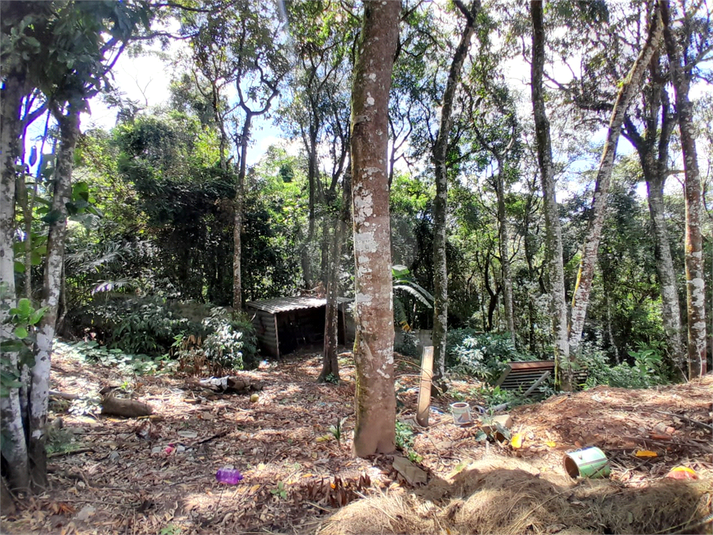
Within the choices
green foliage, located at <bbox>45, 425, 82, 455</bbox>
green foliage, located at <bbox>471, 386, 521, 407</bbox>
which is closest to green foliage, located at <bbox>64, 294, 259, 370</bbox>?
green foliage, located at <bbox>45, 425, 82, 455</bbox>

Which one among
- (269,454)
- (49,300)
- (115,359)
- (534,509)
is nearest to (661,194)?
(534,509)

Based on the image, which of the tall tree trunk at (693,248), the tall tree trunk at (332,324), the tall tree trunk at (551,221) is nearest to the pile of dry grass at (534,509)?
the tall tree trunk at (551,221)

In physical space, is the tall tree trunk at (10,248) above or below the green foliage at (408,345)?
above

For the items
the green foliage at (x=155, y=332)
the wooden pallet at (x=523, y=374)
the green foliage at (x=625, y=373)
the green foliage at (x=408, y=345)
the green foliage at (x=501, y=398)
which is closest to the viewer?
the green foliage at (x=501, y=398)

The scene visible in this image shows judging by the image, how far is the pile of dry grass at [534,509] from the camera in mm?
2061

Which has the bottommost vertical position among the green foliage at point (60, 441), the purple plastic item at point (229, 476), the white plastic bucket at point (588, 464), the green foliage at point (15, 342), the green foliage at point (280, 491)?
Result: the purple plastic item at point (229, 476)

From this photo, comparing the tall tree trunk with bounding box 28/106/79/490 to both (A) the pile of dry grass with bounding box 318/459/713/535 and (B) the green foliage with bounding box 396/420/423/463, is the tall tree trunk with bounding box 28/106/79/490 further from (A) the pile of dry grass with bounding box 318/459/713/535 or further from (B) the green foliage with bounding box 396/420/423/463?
(B) the green foliage with bounding box 396/420/423/463

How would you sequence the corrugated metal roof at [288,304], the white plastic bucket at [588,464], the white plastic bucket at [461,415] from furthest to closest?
the corrugated metal roof at [288,304]
the white plastic bucket at [461,415]
the white plastic bucket at [588,464]

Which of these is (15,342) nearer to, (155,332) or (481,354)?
(155,332)

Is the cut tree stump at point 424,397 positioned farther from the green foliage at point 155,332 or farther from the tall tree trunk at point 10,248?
the green foliage at point 155,332

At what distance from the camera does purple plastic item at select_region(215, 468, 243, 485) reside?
125 inches

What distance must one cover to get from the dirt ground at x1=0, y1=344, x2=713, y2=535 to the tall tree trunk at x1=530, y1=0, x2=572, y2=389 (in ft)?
3.70

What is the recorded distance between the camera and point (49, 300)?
109 inches

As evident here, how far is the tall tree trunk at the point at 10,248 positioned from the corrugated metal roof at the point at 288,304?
710cm
